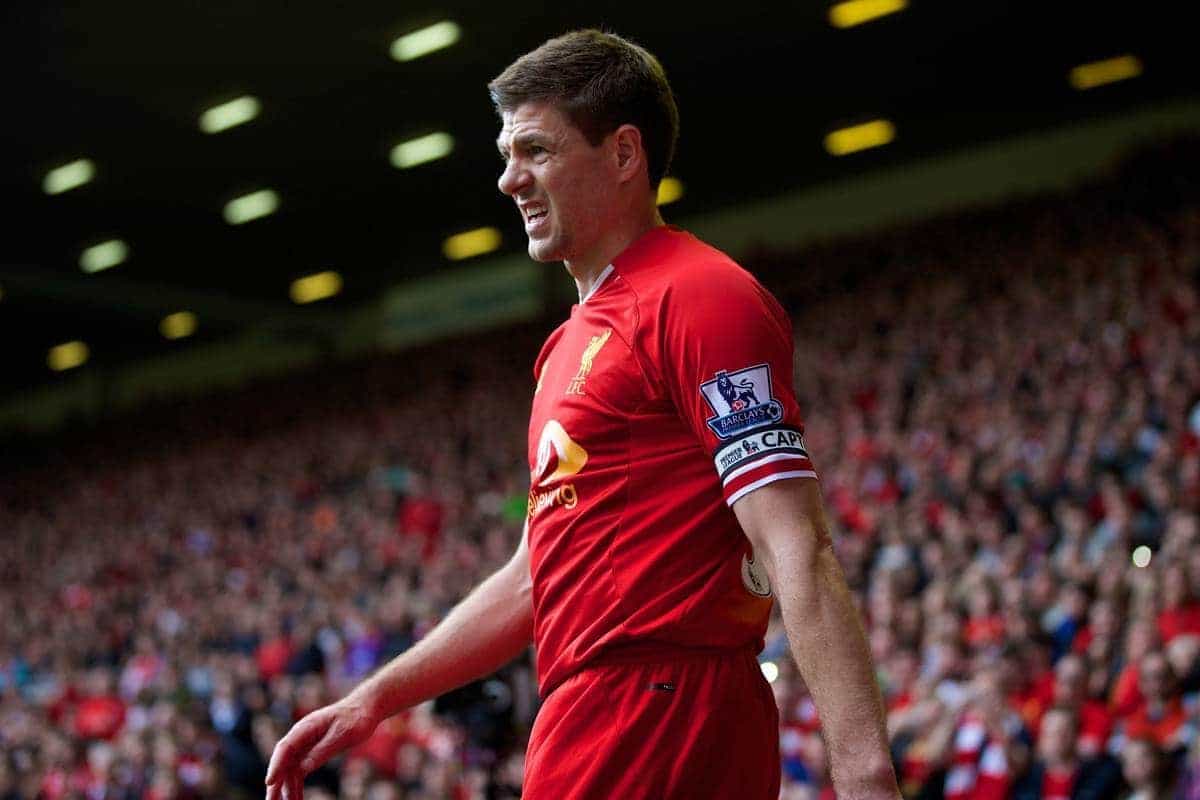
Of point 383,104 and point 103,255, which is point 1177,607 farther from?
point 103,255

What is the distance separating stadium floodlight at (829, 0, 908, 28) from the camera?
17094 mm

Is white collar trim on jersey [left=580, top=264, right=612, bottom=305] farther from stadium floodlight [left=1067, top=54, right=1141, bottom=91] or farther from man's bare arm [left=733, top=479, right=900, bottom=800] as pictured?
stadium floodlight [left=1067, top=54, right=1141, bottom=91]

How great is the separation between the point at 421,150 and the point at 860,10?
7135mm

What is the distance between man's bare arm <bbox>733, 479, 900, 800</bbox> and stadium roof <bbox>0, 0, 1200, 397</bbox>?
1497 centimetres

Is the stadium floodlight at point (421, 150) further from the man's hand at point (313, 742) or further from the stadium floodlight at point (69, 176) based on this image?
the man's hand at point (313, 742)

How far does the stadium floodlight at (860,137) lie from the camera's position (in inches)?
852

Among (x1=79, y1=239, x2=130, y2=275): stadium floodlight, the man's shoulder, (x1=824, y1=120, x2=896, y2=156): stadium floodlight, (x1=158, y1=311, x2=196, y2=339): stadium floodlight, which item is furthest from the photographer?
(x1=158, y1=311, x2=196, y2=339): stadium floodlight

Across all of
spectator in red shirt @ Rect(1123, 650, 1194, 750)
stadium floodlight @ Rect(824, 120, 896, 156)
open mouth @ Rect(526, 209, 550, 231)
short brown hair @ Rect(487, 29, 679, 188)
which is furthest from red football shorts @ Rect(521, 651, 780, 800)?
stadium floodlight @ Rect(824, 120, 896, 156)

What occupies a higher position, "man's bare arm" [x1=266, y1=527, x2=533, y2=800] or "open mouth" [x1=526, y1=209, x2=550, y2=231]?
"open mouth" [x1=526, y1=209, x2=550, y2=231]

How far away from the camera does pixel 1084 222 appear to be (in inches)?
687

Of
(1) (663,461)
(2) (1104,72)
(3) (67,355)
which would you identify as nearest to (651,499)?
(1) (663,461)

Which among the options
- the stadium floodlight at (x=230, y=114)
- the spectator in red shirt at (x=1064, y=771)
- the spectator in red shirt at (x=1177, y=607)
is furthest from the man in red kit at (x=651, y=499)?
the stadium floodlight at (x=230, y=114)

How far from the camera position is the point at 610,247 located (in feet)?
9.41

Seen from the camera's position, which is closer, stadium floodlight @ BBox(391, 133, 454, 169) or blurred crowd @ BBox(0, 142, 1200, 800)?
blurred crowd @ BBox(0, 142, 1200, 800)
